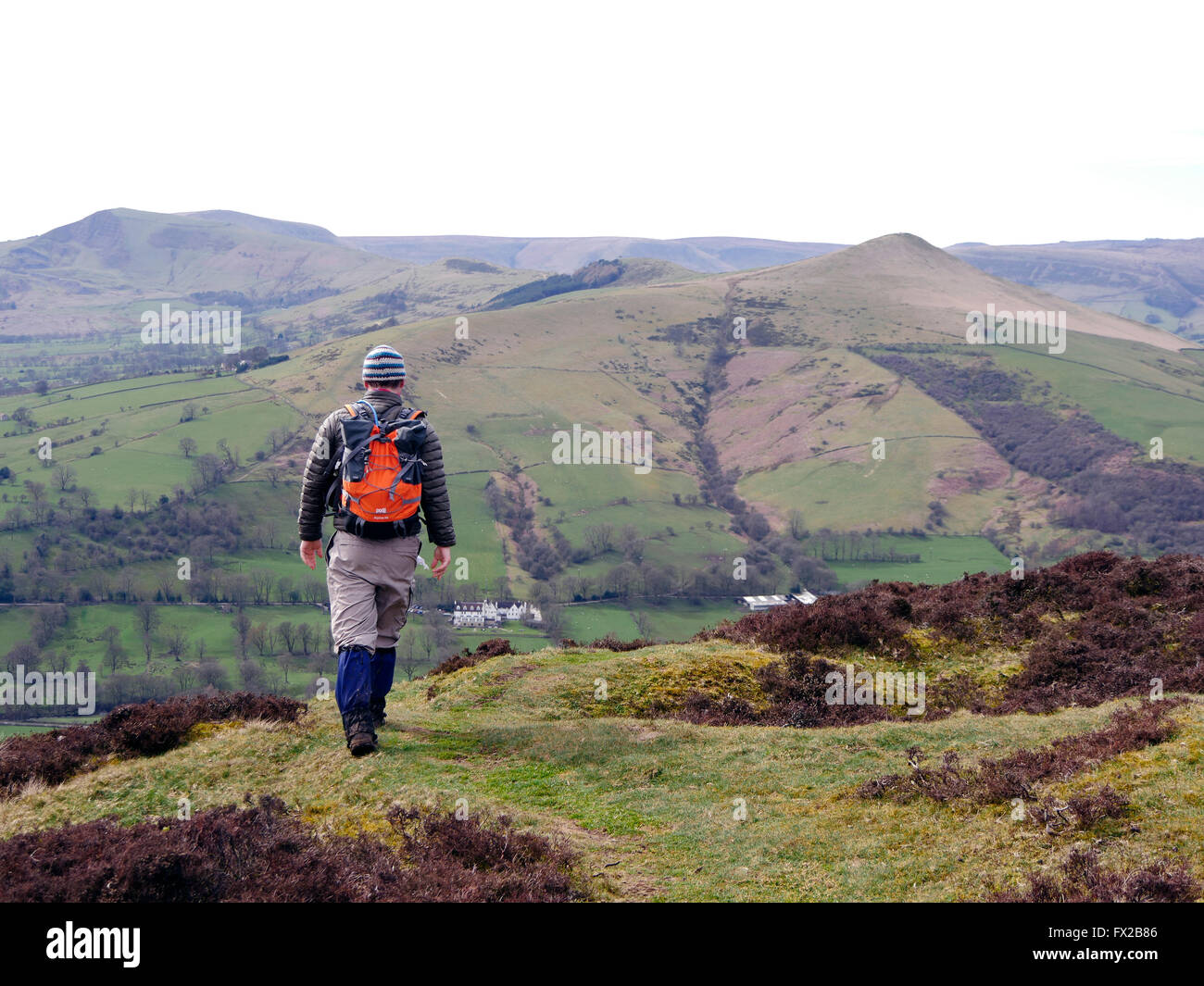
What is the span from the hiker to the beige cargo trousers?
11 millimetres

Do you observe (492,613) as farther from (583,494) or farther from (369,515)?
(369,515)

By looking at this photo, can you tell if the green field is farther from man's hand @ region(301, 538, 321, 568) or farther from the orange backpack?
the orange backpack

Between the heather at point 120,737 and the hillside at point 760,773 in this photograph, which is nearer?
the hillside at point 760,773

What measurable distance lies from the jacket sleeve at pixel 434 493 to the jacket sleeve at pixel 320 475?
3.48 ft

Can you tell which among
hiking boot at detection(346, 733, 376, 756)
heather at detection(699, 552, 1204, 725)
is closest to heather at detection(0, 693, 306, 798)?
hiking boot at detection(346, 733, 376, 756)

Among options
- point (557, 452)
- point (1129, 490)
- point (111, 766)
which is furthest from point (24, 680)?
point (1129, 490)

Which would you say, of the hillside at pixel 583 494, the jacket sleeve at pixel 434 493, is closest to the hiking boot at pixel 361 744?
the jacket sleeve at pixel 434 493

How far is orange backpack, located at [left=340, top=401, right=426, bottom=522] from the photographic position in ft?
32.8

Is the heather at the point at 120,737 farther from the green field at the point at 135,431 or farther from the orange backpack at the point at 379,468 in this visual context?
the green field at the point at 135,431

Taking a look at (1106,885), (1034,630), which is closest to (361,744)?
(1106,885)

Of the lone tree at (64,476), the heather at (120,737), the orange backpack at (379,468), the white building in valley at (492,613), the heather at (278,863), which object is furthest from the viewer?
the lone tree at (64,476)

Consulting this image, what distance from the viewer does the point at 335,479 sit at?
10289 millimetres

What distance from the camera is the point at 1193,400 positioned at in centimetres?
17900

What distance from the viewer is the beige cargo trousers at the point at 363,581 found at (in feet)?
33.1
